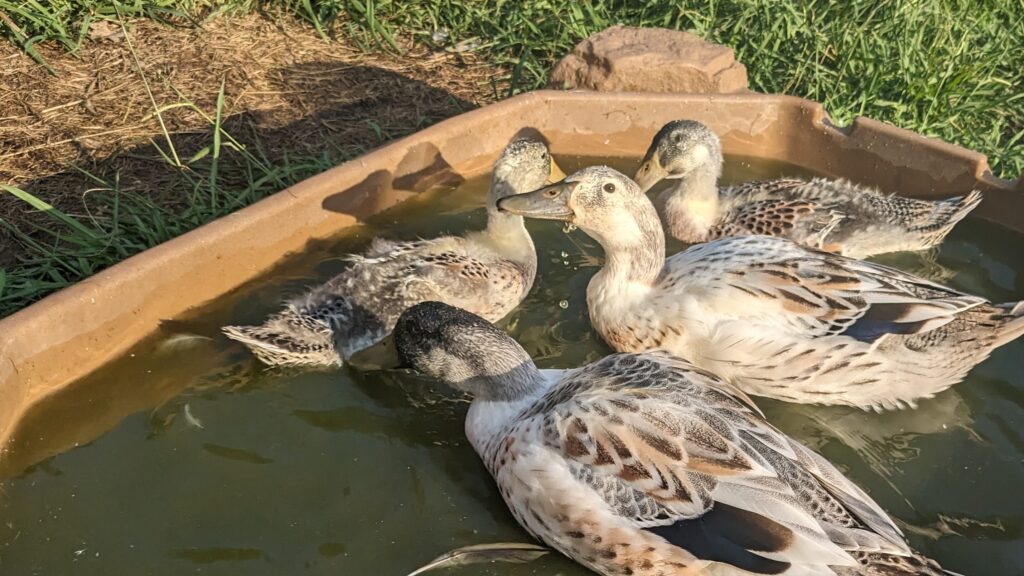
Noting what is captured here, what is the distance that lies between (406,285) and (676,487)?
189 cm

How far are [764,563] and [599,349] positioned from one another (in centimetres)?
192

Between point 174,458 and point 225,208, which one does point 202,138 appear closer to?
point 225,208

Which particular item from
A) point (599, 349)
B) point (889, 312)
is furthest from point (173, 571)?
point (889, 312)

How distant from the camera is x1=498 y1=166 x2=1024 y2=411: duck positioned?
14.3 ft

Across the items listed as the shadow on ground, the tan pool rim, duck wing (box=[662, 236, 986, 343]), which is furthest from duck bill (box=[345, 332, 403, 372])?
the shadow on ground

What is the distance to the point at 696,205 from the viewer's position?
5727 mm

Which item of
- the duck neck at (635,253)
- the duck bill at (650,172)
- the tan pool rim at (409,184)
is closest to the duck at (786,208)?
the duck bill at (650,172)

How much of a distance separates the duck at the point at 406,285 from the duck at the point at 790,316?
457 millimetres

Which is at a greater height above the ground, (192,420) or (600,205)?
(600,205)

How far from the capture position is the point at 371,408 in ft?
14.4

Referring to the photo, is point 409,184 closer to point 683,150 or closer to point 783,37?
point 683,150

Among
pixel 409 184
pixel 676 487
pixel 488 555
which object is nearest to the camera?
pixel 676 487

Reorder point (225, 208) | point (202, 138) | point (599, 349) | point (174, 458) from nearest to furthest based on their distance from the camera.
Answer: point (174, 458)
point (599, 349)
point (225, 208)
point (202, 138)

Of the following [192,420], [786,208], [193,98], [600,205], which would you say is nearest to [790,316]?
[600,205]
